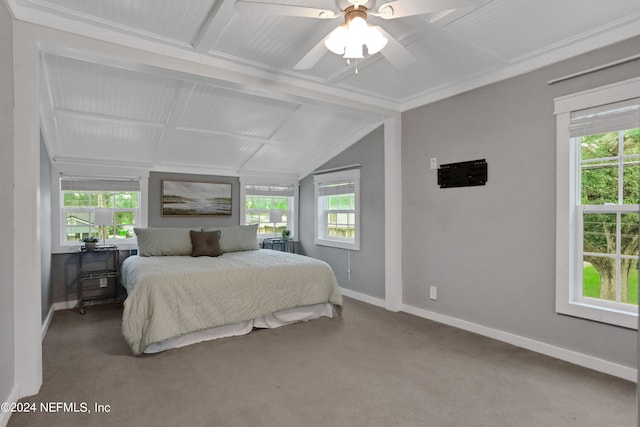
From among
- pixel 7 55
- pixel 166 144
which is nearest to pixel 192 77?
pixel 7 55

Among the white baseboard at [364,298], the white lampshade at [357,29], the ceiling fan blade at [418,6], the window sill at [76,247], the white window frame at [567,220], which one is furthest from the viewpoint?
the white baseboard at [364,298]

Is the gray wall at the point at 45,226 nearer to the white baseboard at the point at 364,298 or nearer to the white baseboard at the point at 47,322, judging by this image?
the white baseboard at the point at 47,322

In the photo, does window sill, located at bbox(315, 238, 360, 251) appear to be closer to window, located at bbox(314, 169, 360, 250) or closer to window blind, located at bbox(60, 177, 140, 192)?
window, located at bbox(314, 169, 360, 250)

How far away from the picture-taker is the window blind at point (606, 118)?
95.3 inches

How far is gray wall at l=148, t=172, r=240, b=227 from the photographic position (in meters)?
4.98

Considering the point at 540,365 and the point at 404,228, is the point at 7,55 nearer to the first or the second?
the point at 404,228

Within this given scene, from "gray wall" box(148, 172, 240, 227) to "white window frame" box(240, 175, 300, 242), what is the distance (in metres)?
0.08

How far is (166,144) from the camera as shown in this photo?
4.41m

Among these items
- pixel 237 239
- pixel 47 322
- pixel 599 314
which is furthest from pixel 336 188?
pixel 47 322

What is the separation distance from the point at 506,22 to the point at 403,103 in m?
1.68

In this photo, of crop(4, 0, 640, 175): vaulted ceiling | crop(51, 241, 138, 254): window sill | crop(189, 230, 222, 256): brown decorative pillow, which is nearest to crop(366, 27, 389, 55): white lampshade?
crop(4, 0, 640, 175): vaulted ceiling

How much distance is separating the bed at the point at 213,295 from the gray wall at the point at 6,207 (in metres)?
0.82

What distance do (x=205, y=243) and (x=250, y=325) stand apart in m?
1.52

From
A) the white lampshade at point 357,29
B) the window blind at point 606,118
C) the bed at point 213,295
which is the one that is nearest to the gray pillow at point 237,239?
the bed at point 213,295
